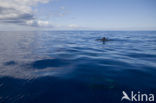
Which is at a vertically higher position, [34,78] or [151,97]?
[34,78]

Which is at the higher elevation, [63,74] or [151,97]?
[63,74]

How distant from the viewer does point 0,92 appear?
4.89 m

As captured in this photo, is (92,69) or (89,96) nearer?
(89,96)

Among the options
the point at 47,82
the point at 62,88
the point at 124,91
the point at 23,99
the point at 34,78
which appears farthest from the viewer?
the point at 34,78

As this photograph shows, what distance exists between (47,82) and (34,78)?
113 centimetres

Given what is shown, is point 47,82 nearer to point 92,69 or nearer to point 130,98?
point 92,69

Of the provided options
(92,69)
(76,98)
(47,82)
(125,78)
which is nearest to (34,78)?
(47,82)

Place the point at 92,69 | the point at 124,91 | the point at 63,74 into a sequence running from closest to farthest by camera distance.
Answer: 1. the point at 124,91
2. the point at 63,74
3. the point at 92,69

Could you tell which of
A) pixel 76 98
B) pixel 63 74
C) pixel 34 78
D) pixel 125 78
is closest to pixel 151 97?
pixel 125 78

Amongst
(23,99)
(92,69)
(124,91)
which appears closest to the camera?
(23,99)

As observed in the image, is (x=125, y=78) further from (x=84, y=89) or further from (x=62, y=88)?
(x=62, y=88)

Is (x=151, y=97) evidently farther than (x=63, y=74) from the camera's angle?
No

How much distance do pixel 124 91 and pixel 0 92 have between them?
677 centimetres

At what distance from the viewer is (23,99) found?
4418 millimetres
